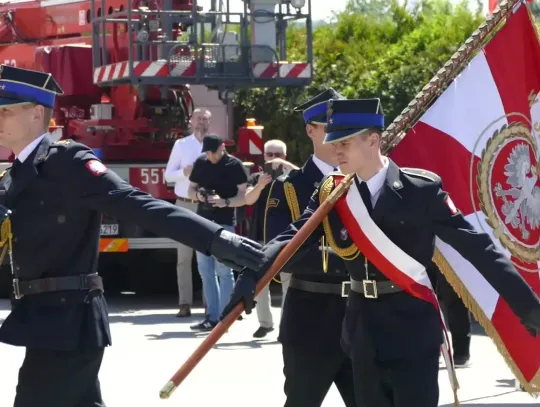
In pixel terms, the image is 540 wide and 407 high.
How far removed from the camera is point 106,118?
1609cm

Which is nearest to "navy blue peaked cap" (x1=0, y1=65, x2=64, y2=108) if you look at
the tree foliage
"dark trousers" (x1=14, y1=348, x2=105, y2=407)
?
"dark trousers" (x1=14, y1=348, x2=105, y2=407)

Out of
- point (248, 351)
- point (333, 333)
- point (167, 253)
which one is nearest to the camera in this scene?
point (333, 333)

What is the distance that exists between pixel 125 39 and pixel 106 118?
917 millimetres

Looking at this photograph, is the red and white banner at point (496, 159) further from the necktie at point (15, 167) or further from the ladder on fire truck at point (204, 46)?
the ladder on fire truck at point (204, 46)

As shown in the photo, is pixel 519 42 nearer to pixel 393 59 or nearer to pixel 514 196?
pixel 514 196

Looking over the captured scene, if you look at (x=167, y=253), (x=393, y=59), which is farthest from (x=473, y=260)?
(x=393, y=59)

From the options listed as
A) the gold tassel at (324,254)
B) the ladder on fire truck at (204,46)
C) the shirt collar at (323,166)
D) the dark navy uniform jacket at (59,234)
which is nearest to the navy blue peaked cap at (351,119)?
the gold tassel at (324,254)

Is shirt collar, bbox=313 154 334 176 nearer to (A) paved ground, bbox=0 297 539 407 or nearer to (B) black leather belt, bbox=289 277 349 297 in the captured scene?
(B) black leather belt, bbox=289 277 349 297

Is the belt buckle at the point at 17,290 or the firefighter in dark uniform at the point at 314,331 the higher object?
the belt buckle at the point at 17,290

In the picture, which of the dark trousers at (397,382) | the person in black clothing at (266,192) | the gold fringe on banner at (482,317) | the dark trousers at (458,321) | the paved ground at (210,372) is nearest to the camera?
the dark trousers at (397,382)

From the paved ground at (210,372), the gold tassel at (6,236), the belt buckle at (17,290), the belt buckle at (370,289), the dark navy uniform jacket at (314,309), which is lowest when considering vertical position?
the paved ground at (210,372)

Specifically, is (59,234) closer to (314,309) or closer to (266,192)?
(314,309)

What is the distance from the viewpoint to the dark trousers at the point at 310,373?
6324 millimetres

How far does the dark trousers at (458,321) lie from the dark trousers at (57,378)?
4.92 meters
